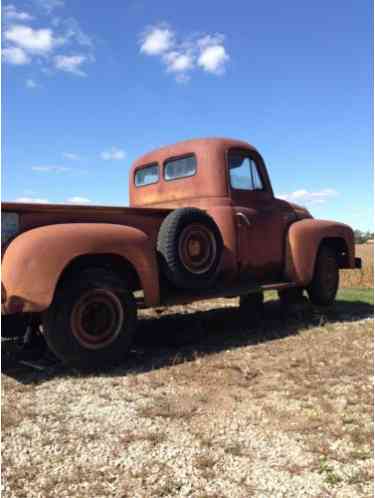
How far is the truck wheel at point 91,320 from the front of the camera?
13.5ft

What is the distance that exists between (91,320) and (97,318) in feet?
0.19

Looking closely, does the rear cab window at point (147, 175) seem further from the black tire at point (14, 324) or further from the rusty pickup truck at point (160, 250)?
the black tire at point (14, 324)

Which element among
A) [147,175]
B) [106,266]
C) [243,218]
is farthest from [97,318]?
[147,175]

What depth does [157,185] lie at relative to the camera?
6641 mm

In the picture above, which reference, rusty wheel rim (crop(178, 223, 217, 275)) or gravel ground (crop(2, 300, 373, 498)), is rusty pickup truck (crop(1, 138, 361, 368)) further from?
gravel ground (crop(2, 300, 373, 498))

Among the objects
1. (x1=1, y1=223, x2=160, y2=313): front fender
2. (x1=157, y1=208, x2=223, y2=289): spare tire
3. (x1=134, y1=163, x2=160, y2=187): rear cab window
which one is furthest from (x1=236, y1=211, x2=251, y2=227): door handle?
(x1=1, y1=223, x2=160, y2=313): front fender

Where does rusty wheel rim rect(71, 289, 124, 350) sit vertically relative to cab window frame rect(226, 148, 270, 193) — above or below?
below

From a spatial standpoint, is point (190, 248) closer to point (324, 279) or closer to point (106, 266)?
point (106, 266)

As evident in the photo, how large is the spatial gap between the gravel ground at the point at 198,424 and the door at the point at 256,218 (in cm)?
116

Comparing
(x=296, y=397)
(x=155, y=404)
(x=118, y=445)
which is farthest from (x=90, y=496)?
(x=296, y=397)

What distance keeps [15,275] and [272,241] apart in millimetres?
3494

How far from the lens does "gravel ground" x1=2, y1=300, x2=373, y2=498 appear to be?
2.45 meters

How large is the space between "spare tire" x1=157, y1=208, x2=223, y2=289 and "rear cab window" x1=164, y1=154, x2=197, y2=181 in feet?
3.86

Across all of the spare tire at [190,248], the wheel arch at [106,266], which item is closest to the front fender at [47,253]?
the wheel arch at [106,266]
